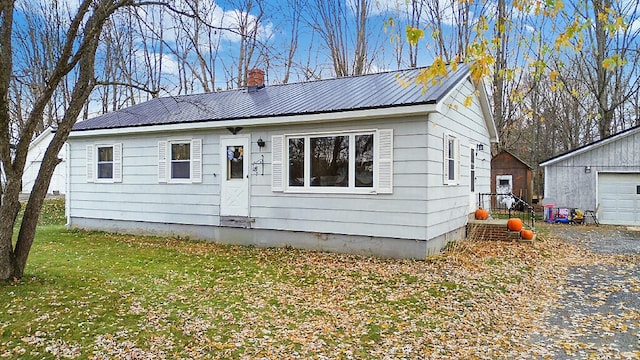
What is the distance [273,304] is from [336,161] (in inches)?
146

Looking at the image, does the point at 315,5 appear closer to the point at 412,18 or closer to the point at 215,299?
the point at 412,18

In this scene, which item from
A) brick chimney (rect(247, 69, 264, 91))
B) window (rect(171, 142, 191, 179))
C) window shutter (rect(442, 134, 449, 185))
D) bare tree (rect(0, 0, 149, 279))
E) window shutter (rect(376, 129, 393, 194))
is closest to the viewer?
bare tree (rect(0, 0, 149, 279))

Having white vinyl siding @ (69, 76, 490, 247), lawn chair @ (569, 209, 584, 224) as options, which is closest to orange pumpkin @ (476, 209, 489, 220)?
white vinyl siding @ (69, 76, 490, 247)

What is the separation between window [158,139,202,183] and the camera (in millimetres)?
9633

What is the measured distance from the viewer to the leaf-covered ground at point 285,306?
3760mm

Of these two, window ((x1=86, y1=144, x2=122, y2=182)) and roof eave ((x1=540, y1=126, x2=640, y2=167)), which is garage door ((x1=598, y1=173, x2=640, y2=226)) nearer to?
roof eave ((x1=540, y1=126, x2=640, y2=167))

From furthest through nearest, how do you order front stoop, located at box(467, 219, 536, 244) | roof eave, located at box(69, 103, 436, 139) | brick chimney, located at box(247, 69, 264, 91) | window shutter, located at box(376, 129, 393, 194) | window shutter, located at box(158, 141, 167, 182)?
brick chimney, located at box(247, 69, 264, 91)
window shutter, located at box(158, 141, 167, 182)
front stoop, located at box(467, 219, 536, 244)
window shutter, located at box(376, 129, 393, 194)
roof eave, located at box(69, 103, 436, 139)

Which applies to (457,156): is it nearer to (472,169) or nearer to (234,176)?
(472,169)

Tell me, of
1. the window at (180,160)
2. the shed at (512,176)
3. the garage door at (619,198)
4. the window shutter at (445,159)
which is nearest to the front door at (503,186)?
the shed at (512,176)

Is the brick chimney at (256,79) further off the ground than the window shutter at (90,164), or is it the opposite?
the brick chimney at (256,79)

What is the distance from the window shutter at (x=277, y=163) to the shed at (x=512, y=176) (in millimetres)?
13552

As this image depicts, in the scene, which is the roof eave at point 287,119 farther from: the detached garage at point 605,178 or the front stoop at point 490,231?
the detached garage at point 605,178

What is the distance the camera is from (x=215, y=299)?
5.16 meters

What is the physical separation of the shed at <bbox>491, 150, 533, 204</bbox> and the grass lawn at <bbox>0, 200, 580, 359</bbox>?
1103cm
